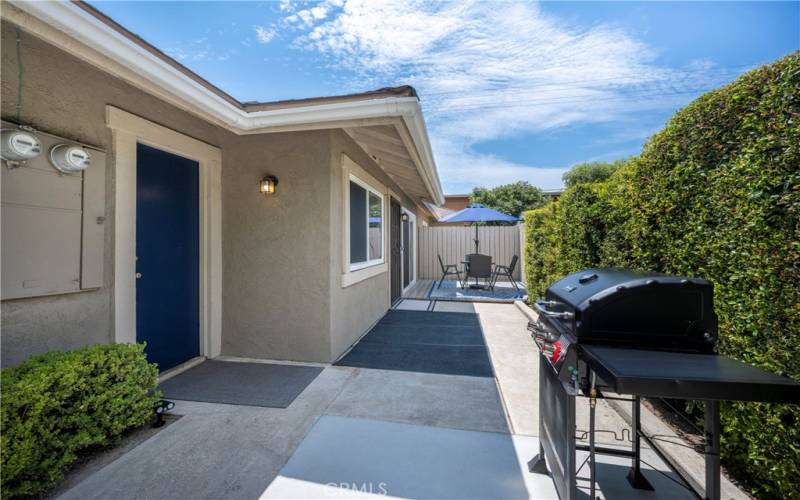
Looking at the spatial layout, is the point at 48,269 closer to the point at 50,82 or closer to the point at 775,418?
the point at 50,82

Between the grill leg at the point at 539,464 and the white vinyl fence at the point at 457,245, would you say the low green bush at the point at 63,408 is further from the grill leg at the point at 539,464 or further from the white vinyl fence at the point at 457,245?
the white vinyl fence at the point at 457,245

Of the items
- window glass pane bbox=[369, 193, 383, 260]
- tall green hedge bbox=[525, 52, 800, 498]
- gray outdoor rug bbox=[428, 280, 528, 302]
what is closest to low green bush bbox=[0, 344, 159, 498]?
tall green hedge bbox=[525, 52, 800, 498]

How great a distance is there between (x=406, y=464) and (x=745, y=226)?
2.45 m

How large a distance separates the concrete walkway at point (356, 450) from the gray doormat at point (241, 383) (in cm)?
14

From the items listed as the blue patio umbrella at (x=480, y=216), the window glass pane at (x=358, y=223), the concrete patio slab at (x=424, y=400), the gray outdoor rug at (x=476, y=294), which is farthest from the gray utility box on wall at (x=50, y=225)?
the blue patio umbrella at (x=480, y=216)

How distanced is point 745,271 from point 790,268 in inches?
10.4

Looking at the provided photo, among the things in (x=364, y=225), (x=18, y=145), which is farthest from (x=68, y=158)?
(x=364, y=225)

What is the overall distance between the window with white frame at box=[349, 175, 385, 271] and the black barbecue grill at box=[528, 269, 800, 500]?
3.42m

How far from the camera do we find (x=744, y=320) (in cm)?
176

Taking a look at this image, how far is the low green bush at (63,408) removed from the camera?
1.68 m

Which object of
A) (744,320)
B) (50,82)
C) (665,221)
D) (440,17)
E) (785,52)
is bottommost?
(744,320)

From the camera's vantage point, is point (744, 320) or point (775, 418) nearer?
point (775, 418)

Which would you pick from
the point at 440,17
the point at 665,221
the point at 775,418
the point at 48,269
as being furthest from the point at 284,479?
the point at 440,17

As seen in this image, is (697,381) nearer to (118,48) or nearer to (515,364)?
(515,364)
